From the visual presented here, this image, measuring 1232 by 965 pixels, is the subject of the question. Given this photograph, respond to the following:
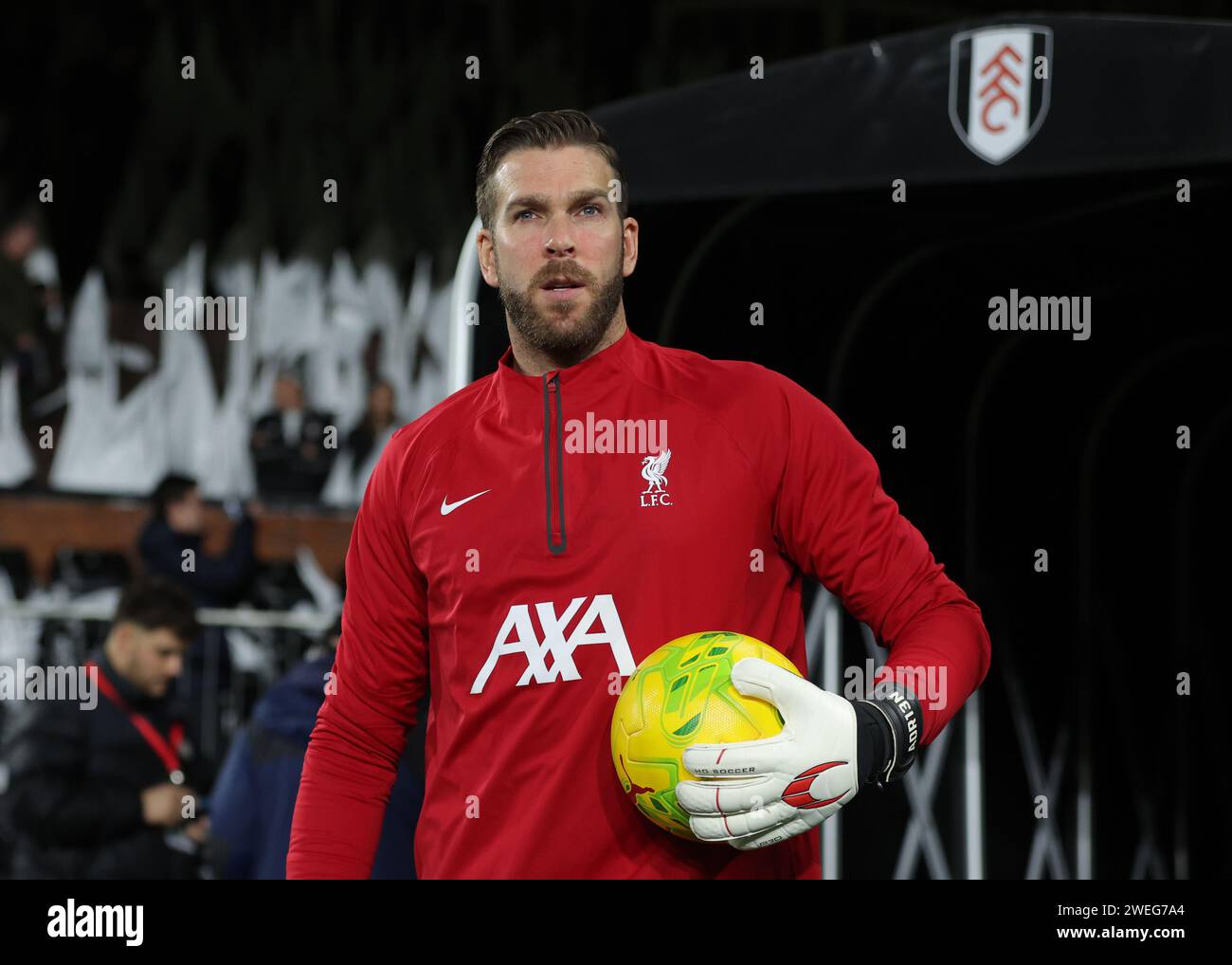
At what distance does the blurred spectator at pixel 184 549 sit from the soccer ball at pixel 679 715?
5.97m

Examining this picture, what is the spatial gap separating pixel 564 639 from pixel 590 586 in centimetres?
9

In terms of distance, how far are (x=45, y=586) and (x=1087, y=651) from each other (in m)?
7.12

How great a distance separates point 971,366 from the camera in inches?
187

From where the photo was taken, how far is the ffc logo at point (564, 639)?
238cm

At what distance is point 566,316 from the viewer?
8.41ft

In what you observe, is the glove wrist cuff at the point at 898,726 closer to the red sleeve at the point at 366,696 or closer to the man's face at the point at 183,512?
the red sleeve at the point at 366,696

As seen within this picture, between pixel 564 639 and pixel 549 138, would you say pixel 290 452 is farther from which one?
pixel 564 639

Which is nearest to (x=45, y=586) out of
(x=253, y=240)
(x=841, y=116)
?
(x=253, y=240)

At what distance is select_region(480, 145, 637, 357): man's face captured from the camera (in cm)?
254

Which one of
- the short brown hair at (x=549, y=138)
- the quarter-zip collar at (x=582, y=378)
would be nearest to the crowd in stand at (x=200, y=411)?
the quarter-zip collar at (x=582, y=378)

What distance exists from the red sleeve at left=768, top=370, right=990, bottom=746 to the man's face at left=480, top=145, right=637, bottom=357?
0.38 m
